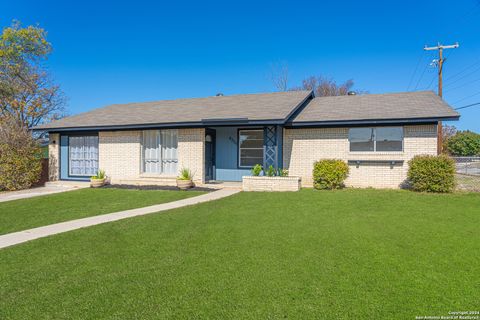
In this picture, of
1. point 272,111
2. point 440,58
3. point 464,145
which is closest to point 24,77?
point 272,111

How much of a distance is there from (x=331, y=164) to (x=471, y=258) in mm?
7770

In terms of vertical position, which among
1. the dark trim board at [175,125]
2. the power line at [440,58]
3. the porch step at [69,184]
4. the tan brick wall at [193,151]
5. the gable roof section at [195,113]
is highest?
the power line at [440,58]

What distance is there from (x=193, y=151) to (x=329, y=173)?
5.89 metres

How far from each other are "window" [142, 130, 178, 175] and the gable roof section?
79cm

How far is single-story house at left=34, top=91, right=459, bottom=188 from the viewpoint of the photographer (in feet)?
40.1

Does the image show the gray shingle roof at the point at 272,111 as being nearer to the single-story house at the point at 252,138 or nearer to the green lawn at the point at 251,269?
the single-story house at the point at 252,138

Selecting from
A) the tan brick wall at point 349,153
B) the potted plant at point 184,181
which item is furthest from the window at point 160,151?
the tan brick wall at point 349,153

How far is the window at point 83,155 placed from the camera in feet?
51.3

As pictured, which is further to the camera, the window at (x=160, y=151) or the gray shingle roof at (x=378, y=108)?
the window at (x=160, y=151)

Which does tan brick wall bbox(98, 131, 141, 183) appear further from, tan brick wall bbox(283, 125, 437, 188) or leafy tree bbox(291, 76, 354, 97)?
leafy tree bbox(291, 76, 354, 97)

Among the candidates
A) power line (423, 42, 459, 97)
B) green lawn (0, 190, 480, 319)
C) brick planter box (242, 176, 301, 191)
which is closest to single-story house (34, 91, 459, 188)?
brick planter box (242, 176, 301, 191)

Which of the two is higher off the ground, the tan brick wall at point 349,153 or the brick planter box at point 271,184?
the tan brick wall at point 349,153

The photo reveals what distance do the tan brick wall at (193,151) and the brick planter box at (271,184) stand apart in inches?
95.0

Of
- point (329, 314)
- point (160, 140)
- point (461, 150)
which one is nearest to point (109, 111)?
point (160, 140)
